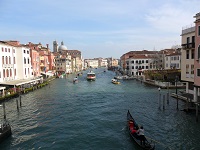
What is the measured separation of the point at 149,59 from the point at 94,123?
209 ft

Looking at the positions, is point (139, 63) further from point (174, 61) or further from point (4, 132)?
point (4, 132)

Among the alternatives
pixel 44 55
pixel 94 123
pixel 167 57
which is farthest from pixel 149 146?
pixel 44 55

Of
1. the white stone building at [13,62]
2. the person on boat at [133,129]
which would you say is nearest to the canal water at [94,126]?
the person on boat at [133,129]

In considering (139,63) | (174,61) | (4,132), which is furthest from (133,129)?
(139,63)

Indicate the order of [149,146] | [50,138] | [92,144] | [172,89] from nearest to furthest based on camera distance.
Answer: [149,146] → [92,144] → [50,138] → [172,89]

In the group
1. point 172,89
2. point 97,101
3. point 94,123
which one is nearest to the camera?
point 94,123

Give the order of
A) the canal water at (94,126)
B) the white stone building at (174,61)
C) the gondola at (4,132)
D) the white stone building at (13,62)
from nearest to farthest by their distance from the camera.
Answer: the canal water at (94,126), the gondola at (4,132), the white stone building at (13,62), the white stone building at (174,61)

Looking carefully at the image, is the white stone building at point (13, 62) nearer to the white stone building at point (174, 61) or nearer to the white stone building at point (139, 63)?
the white stone building at point (139, 63)

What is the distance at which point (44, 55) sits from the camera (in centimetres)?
8394

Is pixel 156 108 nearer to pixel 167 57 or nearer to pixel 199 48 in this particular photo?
pixel 199 48

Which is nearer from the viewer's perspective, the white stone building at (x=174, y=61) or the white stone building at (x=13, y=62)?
the white stone building at (x=13, y=62)

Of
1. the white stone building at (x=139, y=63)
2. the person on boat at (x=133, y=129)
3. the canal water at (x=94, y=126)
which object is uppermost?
the white stone building at (x=139, y=63)

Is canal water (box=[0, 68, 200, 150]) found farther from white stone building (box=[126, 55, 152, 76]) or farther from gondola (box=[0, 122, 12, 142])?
white stone building (box=[126, 55, 152, 76])

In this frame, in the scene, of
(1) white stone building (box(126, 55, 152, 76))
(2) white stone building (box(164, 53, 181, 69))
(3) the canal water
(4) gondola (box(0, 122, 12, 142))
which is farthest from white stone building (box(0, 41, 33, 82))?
(2) white stone building (box(164, 53, 181, 69))
